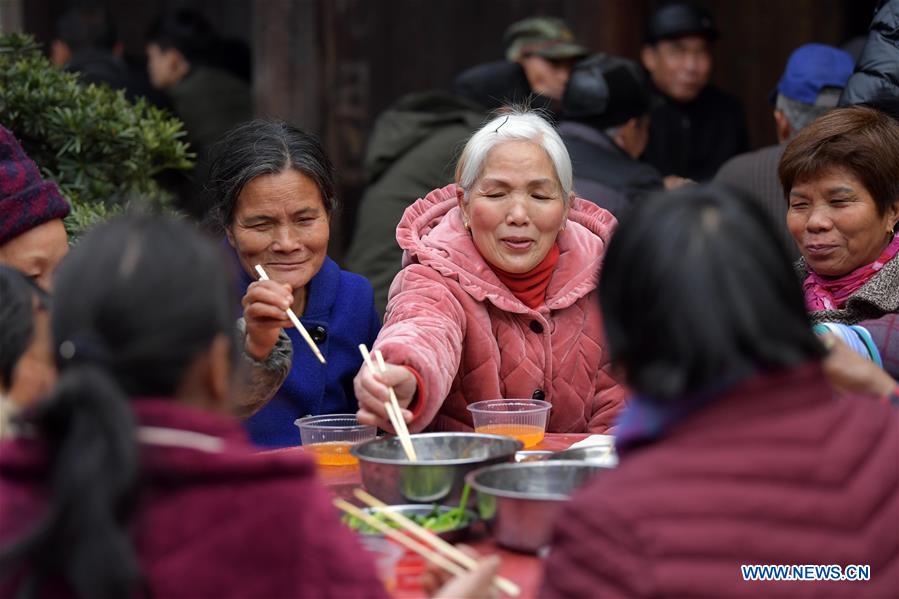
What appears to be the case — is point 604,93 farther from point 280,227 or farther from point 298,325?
point 298,325

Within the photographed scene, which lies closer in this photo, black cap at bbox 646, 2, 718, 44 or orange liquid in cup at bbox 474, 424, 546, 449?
orange liquid in cup at bbox 474, 424, 546, 449

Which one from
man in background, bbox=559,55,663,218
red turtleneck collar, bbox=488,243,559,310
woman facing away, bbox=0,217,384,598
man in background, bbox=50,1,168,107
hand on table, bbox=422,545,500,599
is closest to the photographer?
woman facing away, bbox=0,217,384,598

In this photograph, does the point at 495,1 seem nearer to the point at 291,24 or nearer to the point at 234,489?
the point at 291,24

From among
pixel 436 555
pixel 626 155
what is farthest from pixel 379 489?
pixel 626 155

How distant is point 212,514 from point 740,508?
75cm

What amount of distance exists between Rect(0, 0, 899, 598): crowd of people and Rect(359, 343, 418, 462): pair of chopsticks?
4 cm

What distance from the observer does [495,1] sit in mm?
6613

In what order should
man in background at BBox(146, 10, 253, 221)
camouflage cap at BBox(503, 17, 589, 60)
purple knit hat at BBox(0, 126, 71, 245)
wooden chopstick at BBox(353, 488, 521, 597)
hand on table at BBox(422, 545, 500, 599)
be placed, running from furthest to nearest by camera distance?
man in background at BBox(146, 10, 253, 221) → camouflage cap at BBox(503, 17, 589, 60) → purple knit hat at BBox(0, 126, 71, 245) → wooden chopstick at BBox(353, 488, 521, 597) → hand on table at BBox(422, 545, 500, 599)

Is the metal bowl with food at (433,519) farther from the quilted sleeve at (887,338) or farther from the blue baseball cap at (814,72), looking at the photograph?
the blue baseball cap at (814,72)

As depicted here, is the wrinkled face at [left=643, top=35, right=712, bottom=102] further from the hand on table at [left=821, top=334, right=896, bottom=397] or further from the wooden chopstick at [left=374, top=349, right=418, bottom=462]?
the hand on table at [left=821, top=334, right=896, bottom=397]

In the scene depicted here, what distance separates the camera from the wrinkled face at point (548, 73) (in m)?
5.96

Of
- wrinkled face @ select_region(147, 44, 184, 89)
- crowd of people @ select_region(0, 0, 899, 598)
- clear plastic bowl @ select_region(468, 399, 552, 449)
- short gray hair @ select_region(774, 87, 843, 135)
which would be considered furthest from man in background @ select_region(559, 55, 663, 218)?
wrinkled face @ select_region(147, 44, 184, 89)

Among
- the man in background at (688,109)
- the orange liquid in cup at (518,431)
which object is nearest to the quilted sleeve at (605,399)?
the orange liquid in cup at (518,431)

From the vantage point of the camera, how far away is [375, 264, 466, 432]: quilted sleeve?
2932 millimetres
